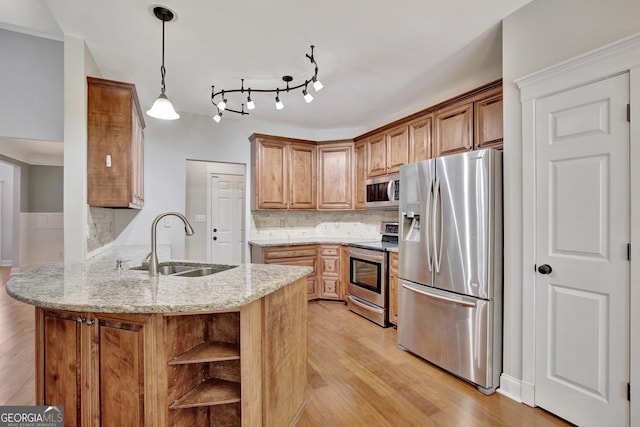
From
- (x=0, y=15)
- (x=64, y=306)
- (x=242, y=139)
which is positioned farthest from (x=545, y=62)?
(x=0, y=15)

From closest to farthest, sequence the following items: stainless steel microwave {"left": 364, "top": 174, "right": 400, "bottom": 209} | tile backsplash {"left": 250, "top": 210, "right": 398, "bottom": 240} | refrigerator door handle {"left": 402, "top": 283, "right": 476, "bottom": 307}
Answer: refrigerator door handle {"left": 402, "top": 283, "right": 476, "bottom": 307}
stainless steel microwave {"left": 364, "top": 174, "right": 400, "bottom": 209}
tile backsplash {"left": 250, "top": 210, "right": 398, "bottom": 240}

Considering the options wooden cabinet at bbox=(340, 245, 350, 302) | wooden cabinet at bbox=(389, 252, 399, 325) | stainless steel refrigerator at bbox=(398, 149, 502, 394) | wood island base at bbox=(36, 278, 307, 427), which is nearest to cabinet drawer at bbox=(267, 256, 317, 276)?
wooden cabinet at bbox=(340, 245, 350, 302)

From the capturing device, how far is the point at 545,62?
1.92 m

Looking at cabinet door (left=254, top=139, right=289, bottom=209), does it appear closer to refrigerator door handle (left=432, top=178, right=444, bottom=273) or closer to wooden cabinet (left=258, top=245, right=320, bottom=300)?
wooden cabinet (left=258, top=245, right=320, bottom=300)

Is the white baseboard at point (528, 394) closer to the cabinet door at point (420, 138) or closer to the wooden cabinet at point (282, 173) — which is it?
the cabinet door at point (420, 138)

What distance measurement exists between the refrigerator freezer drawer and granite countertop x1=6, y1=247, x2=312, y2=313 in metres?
1.21

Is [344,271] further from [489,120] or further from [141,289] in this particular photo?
[141,289]

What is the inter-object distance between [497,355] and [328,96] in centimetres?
307

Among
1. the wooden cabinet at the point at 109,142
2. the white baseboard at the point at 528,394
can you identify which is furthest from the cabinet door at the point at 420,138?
the wooden cabinet at the point at 109,142

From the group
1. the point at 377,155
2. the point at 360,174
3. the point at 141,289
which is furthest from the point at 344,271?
the point at 141,289

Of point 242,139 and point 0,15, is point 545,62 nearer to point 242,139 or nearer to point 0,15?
point 242,139

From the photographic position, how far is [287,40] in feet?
8.00

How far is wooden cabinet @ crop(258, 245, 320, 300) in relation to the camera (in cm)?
402

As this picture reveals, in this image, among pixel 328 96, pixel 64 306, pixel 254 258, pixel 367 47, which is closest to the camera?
pixel 64 306
